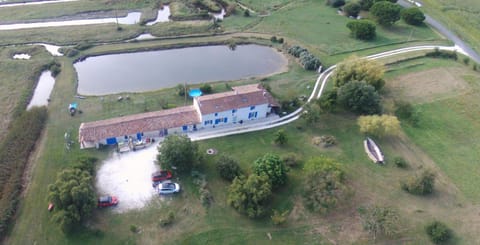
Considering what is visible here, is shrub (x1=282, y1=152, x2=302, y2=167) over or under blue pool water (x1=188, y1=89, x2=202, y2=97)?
under

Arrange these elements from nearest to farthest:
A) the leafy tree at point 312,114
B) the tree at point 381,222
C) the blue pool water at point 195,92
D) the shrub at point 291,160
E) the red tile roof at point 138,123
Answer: the tree at point 381,222, the shrub at point 291,160, the red tile roof at point 138,123, the leafy tree at point 312,114, the blue pool water at point 195,92

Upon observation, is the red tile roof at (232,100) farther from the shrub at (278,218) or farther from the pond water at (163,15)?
the pond water at (163,15)

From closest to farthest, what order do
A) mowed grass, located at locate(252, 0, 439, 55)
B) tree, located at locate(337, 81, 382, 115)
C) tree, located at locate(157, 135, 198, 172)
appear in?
1. tree, located at locate(157, 135, 198, 172)
2. tree, located at locate(337, 81, 382, 115)
3. mowed grass, located at locate(252, 0, 439, 55)

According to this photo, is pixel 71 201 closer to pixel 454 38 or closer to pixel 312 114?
pixel 312 114

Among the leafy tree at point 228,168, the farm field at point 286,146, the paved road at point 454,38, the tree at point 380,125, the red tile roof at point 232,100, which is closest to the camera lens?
the farm field at point 286,146

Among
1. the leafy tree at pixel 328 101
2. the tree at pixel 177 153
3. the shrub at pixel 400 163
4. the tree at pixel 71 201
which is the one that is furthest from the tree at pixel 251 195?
the shrub at pixel 400 163

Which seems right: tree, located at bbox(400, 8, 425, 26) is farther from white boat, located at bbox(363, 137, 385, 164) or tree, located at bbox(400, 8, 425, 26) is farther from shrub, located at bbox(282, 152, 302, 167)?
shrub, located at bbox(282, 152, 302, 167)

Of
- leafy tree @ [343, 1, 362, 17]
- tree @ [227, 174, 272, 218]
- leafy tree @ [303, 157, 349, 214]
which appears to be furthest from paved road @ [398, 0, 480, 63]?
tree @ [227, 174, 272, 218]
